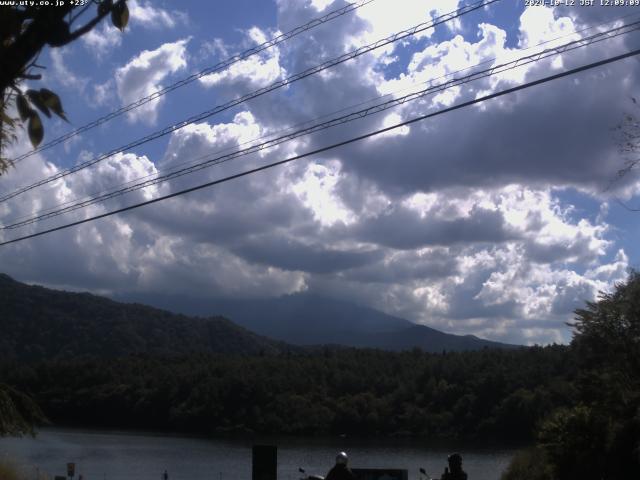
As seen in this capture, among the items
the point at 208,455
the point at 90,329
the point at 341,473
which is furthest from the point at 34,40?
the point at 90,329

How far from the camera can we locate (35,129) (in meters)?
4.45

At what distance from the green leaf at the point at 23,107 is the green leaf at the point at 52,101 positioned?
5.2 inches

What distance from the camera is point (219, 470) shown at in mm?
52188

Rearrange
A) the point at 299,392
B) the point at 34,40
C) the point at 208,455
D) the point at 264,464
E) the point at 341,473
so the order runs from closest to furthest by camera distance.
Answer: the point at 34,40
the point at 341,473
the point at 264,464
the point at 208,455
the point at 299,392

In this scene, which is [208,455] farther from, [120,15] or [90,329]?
[90,329]

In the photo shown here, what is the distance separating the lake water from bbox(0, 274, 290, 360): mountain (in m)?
59.2

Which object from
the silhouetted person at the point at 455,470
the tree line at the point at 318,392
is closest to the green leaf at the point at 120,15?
the silhouetted person at the point at 455,470

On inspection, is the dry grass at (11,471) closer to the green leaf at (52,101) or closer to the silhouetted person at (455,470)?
the silhouetted person at (455,470)

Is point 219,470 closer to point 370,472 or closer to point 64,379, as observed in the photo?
point 370,472

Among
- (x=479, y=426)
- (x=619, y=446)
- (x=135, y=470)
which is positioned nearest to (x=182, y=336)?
(x=479, y=426)

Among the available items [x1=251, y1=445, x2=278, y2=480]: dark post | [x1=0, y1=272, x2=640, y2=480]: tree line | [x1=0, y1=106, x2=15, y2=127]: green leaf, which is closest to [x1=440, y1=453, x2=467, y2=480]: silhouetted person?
[x1=251, y1=445, x2=278, y2=480]: dark post

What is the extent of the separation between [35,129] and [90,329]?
6588 inches

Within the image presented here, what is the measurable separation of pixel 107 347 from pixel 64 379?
65.3 meters

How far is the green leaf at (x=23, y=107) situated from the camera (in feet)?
14.4
